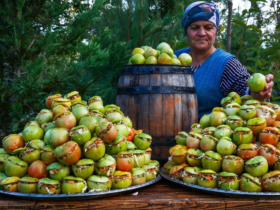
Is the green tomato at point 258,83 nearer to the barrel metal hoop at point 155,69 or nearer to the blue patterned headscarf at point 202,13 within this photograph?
the barrel metal hoop at point 155,69

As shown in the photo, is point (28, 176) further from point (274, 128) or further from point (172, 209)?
point (274, 128)

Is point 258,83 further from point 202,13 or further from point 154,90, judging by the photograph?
point 202,13

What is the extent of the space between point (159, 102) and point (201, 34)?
103 centimetres

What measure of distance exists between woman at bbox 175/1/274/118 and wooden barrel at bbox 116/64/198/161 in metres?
0.59

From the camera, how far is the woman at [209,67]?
8.07 ft

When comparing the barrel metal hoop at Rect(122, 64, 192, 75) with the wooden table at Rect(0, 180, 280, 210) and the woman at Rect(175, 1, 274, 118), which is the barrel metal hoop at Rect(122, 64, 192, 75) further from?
the wooden table at Rect(0, 180, 280, 210)

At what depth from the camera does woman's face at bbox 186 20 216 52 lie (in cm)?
254

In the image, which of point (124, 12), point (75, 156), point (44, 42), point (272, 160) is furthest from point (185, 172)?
point (124, 12)

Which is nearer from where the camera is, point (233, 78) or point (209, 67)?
point (233, 78)

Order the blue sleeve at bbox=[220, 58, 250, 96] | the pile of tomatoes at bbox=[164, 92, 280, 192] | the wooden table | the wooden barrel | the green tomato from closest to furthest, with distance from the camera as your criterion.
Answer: the wooden table
the pile of tomatoes at bbox=[164, 92, 280, 192]
the green tomato
the wooden barrel
the blue sleeve at bbox=[220, 58, 250, 96]

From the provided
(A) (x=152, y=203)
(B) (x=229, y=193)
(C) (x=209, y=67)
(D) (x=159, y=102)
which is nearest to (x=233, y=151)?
(B) (x=229, y=193)

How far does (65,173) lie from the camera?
→ 46.4 inches

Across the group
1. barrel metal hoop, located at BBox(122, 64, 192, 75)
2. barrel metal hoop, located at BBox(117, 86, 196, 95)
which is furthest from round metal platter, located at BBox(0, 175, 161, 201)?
barrel metal hoop, located at BBox(122, 64, 192, 75)

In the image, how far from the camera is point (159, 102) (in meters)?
1.90
